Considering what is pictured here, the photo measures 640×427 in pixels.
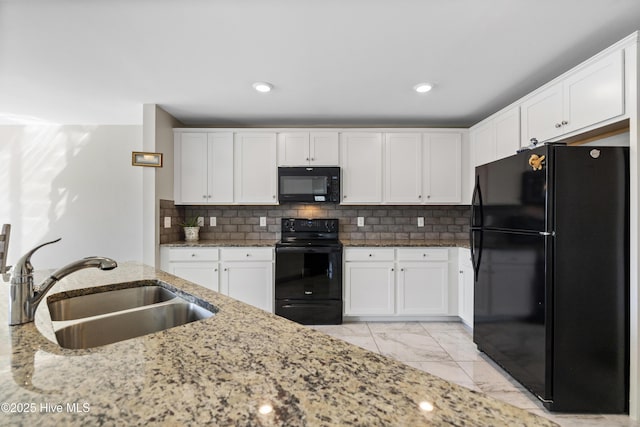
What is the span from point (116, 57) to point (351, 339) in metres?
3.01

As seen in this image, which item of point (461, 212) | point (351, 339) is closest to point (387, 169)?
point (461, 212)

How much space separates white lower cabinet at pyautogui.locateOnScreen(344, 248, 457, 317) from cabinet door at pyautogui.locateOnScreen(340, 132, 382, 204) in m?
0.70

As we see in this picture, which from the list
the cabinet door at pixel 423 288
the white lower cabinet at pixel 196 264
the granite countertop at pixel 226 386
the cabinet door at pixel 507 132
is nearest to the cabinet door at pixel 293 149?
the white lower cabinet at pixel 196 264

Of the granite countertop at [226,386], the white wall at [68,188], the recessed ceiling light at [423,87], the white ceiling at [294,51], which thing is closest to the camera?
the granite countertop at [226,386]

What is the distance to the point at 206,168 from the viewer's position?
3.45 m

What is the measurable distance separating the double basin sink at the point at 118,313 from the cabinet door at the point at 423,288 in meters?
2.44

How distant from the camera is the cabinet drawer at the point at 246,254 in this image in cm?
321

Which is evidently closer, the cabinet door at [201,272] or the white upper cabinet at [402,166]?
the cabinet door at [201,272]

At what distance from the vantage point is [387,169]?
344cm

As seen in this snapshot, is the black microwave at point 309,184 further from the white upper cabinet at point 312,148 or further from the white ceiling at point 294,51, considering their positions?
the white ceiling at point 294,51

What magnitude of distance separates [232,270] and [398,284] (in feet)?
5.89

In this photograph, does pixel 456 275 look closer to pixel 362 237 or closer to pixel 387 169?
pixel 362 237

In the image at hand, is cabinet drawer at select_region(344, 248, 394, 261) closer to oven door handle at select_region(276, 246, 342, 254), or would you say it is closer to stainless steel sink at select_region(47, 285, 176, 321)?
oven door handle at select_region(276, 246, 342, 254)

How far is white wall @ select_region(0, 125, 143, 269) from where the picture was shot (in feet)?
12.2
